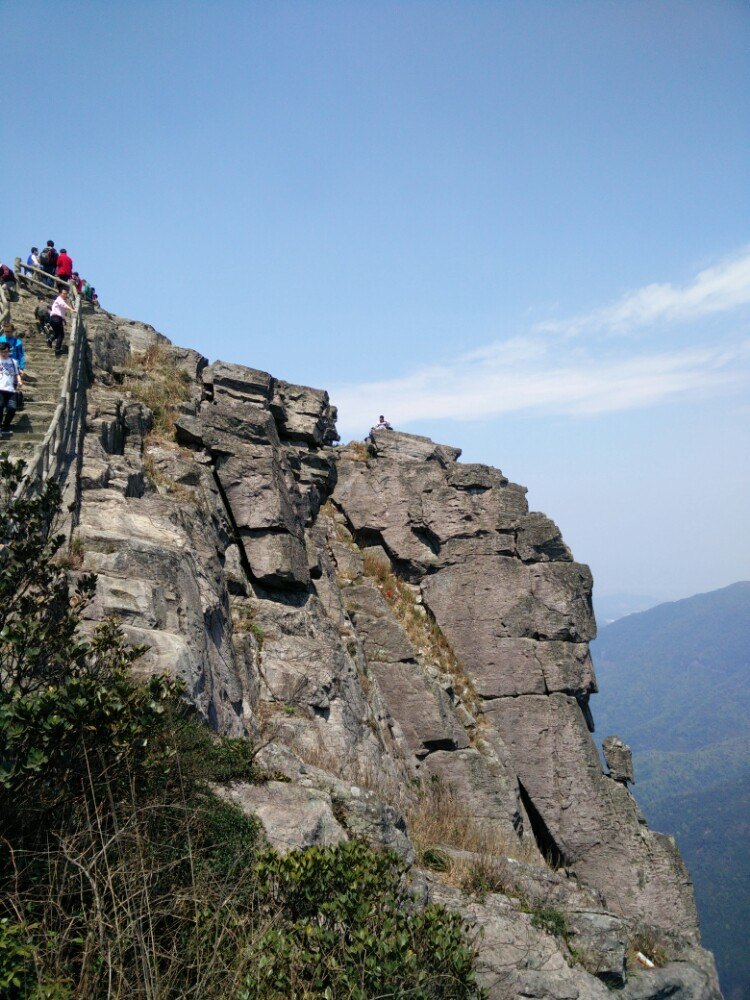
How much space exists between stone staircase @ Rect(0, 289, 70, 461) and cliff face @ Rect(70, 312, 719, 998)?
1041 mm

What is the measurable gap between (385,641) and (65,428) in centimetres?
1070

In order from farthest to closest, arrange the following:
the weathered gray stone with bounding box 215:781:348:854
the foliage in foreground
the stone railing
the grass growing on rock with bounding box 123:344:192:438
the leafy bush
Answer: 1. the grass growing on rock with bounding box 123:344:192:438
2. the stone railing
3. the weathered gray stone with bounding box 215:781:348:854
4. the leafy bush
5. the foliage in foreground

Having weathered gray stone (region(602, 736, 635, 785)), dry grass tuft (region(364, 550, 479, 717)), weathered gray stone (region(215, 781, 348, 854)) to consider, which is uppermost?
dry grass tuft (region(364, 550, 479, 717))

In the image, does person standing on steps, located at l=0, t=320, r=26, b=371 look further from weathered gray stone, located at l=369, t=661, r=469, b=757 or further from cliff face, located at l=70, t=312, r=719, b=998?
weathered gray stone, located at l=369, t=661, r=469, b=757

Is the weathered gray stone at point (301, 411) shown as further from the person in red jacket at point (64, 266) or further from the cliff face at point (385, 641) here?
the person in red jacket at point (64, 266)

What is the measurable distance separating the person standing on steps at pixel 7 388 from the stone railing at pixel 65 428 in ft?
3.08

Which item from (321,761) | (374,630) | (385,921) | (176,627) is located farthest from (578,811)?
(385,921)

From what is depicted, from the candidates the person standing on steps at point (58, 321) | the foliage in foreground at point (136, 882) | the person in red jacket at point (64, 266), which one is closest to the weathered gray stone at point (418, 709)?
the foliage in foreground at point (136, 882)

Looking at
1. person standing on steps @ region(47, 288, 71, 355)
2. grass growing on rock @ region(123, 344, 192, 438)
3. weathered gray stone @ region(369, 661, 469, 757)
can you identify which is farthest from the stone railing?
weathered gray stone @ region(369, 661, 469, 757)

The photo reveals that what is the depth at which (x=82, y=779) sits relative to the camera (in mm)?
7562

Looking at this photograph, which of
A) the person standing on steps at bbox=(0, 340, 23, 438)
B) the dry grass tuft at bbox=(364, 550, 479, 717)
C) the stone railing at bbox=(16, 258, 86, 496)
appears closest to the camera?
the stone railing at bbox=(16, 258, 86, 496)

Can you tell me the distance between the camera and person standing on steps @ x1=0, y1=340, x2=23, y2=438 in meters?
16.2

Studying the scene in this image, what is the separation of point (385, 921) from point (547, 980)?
17.4 feet

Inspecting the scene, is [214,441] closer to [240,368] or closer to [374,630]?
[240,368]
